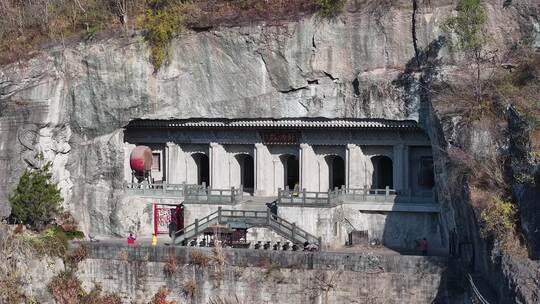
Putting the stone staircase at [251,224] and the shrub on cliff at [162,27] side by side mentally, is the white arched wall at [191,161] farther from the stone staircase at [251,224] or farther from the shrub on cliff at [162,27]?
the stone staircase at [251,224]

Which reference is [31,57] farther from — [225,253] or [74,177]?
[225,253]

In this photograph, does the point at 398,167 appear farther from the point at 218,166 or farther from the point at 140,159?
the point at 140,159

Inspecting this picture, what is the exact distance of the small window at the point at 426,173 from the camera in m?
44.5

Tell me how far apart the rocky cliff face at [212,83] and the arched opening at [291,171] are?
4.23 metres

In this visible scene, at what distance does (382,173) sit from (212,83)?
8.71 metres

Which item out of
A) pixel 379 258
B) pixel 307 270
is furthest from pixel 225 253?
pixel 379 258

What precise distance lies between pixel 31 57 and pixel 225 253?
13.7 metres

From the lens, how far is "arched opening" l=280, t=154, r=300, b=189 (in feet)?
158

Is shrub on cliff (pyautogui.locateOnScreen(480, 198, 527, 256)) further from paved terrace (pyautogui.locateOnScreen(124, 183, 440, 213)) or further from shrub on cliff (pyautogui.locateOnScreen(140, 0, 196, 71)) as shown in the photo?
shrub on cliff (pyautogui.locateOnScreen(140, 0, 196, 71))

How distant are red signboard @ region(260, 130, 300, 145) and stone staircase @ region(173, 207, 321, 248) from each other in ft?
14.4

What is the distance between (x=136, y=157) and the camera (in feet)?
155

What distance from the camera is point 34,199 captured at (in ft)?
143

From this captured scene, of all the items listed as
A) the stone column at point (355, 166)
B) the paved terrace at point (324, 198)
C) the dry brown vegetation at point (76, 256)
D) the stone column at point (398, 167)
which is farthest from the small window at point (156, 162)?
the stone column at point (398, 167)

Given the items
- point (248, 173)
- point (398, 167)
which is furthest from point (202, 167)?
point (398, 167)
